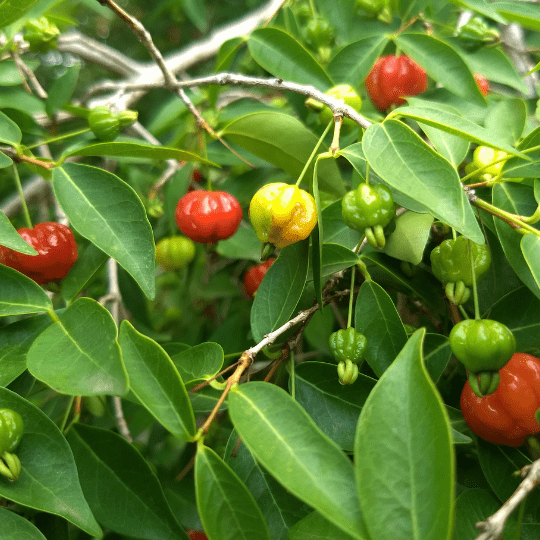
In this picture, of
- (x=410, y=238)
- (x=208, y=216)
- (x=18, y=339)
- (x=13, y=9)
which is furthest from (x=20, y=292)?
(x=410, y=238)

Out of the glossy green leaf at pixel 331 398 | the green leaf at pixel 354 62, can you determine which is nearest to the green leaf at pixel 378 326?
the glossy green leaf at pixel 331 398

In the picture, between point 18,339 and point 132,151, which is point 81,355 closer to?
point 18,339

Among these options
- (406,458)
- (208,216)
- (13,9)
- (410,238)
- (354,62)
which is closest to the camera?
(406,458)

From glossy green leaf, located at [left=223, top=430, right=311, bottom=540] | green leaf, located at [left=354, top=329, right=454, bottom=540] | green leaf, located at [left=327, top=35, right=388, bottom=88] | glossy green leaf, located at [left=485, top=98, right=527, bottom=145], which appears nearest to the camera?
green leaf, located at [left=354, top=329, right=454, bottom=540]

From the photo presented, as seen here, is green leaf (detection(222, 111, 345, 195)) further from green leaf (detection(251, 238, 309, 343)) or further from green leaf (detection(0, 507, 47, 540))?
green leaf (detection(0, 507, 47, 540))

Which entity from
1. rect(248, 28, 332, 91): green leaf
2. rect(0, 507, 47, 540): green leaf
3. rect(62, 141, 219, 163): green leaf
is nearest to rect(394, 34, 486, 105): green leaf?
rect(248, 28, 332, 91): green leaf

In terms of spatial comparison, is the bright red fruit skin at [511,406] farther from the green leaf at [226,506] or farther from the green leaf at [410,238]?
the green leaf at [226,506]
